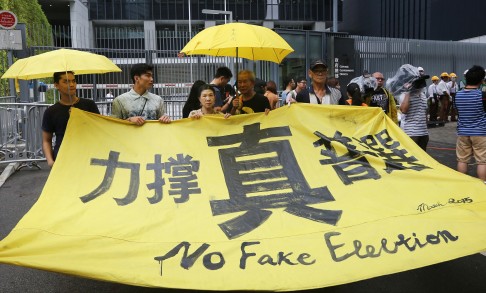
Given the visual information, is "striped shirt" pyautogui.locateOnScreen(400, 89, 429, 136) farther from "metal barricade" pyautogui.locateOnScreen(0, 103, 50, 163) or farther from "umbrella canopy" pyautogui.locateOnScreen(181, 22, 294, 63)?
"metal barricade" pyautogui.locateOnScreen(0, 103, 50, 163)

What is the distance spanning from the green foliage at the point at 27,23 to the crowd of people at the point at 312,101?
321 inches

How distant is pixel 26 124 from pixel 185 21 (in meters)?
28.9

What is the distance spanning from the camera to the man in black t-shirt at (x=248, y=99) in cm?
573

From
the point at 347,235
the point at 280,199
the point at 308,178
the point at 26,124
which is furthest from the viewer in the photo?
the point at 26,124

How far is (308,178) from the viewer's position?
445 cm

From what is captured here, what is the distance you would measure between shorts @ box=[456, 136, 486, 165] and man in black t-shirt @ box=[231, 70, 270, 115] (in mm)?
2985

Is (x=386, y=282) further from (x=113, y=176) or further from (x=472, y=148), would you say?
(x=472, y=148)

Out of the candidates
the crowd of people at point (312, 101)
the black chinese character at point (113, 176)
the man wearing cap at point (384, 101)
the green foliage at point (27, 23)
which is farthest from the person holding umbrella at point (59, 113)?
the green foliage at point (27, 23)

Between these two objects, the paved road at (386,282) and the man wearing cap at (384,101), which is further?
the man wearing cap at (384,101)

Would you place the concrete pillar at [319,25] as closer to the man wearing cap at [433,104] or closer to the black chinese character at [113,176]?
the man wearing cap at [433,104]

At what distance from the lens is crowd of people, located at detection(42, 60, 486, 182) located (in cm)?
516

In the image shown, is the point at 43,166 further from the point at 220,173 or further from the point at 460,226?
the point at 460,226

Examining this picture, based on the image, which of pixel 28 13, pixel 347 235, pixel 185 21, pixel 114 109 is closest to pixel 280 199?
pixel 347 235
